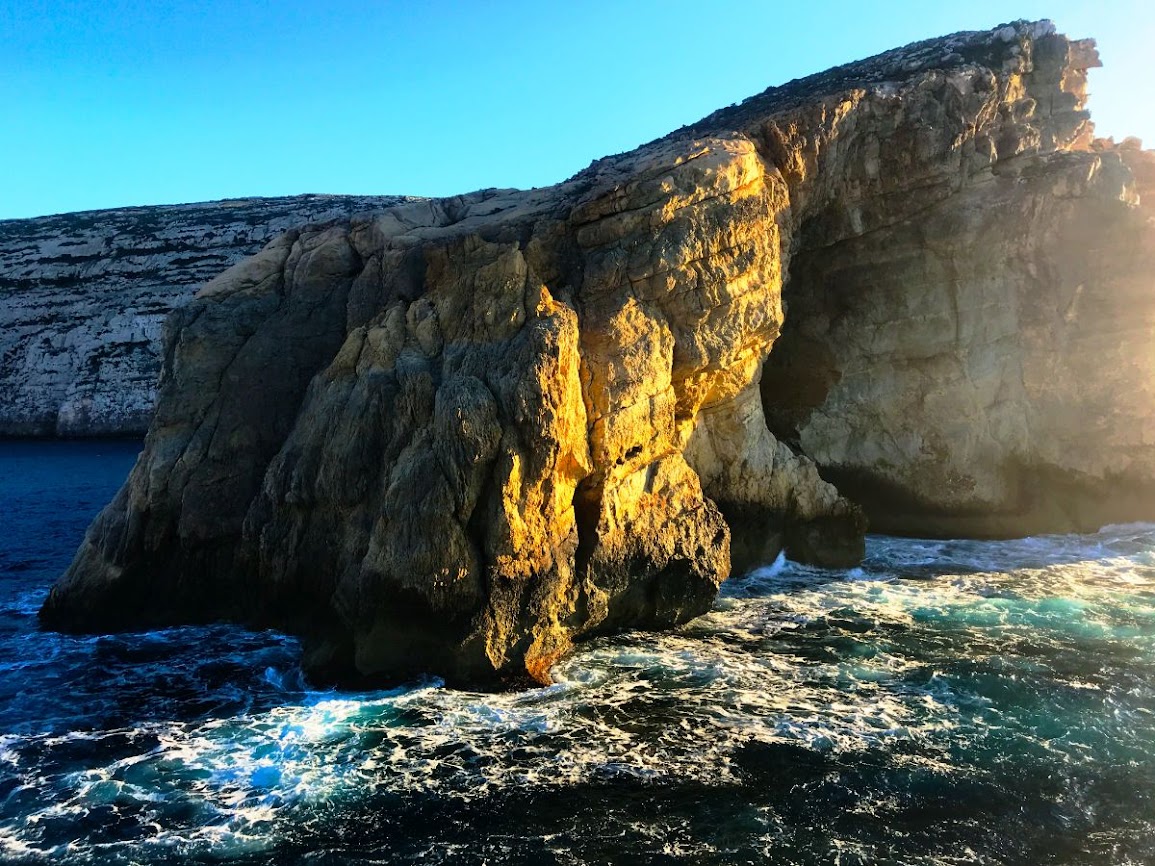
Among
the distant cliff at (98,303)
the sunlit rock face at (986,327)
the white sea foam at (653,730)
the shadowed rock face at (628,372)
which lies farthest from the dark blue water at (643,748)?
the distant cliff at (98,303)

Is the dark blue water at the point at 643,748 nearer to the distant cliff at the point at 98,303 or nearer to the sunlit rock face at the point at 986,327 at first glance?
the sunlit rock face at the point at 986,327

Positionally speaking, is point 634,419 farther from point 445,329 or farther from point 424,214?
point 424,214

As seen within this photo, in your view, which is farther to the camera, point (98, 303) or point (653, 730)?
point (98, 303)

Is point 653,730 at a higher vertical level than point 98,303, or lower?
lower

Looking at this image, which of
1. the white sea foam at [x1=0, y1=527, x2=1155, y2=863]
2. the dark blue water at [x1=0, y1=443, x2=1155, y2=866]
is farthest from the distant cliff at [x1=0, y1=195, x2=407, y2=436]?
the white sea foam at [x1=0, y1=527, x2=1155, y2=863]

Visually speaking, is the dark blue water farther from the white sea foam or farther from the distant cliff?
the distant cliff

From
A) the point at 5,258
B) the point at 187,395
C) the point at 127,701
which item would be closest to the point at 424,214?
the point at 187,395

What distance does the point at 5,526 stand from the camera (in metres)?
35.4

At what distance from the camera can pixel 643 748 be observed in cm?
1460

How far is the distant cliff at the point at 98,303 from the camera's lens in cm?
8262

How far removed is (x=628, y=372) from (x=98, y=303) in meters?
88.7

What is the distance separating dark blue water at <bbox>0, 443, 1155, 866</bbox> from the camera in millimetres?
12000

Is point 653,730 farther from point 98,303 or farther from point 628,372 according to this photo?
point 98,303

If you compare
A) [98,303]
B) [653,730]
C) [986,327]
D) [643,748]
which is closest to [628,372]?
[653,730]
